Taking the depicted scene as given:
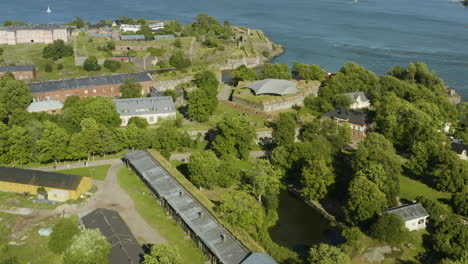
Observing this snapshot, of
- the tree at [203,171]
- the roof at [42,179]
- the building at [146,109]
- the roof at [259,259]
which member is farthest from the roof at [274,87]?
the roof at [259,259]

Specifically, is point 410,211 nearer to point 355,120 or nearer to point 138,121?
point 355,120

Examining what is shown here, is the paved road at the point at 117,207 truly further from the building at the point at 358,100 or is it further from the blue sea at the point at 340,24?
the blue sea at the point at 340,24

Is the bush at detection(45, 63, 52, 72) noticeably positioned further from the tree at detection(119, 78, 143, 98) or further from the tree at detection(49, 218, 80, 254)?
the tree at detection(49, 218, 80, 254)

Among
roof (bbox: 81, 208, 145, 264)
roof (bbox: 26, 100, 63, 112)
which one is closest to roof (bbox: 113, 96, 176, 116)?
roof (bbox: 26, 100, 63, 112)

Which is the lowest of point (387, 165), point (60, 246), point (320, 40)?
point (60, 246)

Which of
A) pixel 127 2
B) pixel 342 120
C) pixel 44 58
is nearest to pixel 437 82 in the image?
pixel 342 120

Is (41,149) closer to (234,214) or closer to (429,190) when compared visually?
(234,214)
